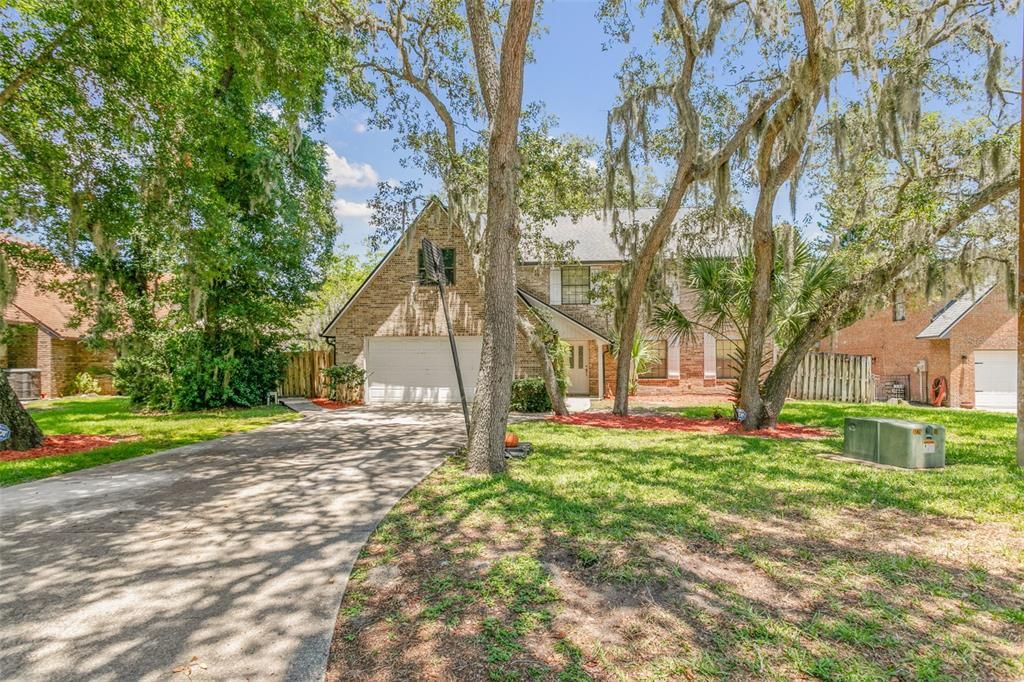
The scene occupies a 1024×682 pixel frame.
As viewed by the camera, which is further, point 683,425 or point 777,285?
point 683,425

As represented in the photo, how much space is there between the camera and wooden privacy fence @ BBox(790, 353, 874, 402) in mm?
16594

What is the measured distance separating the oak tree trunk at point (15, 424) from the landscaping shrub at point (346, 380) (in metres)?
7.12

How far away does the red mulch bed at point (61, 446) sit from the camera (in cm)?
752

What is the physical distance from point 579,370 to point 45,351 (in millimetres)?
19260

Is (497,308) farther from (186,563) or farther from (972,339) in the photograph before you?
(972,339)

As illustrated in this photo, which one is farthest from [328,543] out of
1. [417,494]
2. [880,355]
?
[880,355]

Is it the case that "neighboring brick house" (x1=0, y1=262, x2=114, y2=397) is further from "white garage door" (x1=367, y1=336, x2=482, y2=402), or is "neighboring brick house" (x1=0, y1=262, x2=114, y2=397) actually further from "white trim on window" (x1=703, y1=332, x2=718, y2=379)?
"white trim on window" (x1=703, y1=332, x2=718, y2=379)

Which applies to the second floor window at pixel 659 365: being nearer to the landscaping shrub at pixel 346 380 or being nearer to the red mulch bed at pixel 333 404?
the landscaping shrub at pixel 346 380

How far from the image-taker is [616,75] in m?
10.7

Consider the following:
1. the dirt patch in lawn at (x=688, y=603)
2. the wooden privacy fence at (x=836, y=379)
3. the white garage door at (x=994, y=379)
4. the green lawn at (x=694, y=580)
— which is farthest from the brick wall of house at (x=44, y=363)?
the white garage door at (x=994, y=379)

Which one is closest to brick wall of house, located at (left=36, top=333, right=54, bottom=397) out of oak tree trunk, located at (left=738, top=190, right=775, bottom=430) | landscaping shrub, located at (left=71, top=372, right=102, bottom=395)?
landscaping shrub, located at (left=71, top=372, right=102, bottom=395)

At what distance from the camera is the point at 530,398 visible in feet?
43.1

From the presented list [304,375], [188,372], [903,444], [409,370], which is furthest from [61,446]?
[903,444]

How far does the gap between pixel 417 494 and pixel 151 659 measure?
9.79 feet
